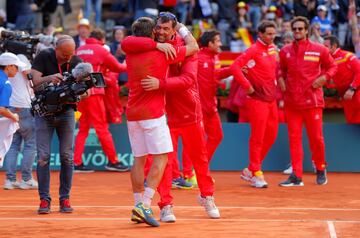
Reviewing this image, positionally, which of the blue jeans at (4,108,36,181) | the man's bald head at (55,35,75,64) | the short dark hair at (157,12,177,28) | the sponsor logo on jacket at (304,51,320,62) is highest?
the short dark hair at (157,12,177,28)

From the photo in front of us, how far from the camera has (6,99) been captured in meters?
12.4

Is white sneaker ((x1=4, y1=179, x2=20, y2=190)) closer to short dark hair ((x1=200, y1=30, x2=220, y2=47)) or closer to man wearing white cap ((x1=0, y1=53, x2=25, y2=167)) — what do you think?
man wearing white cap ((x1=0, y1=53, x2=25, y2=167))

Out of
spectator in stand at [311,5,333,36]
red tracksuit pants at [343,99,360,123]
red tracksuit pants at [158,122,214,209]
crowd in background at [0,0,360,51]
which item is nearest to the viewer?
red tracksuit pants at [158,122,214,209]

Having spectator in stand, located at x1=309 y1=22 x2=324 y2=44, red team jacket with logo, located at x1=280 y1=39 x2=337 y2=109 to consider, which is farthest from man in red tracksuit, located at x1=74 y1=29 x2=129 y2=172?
spectator in stand, located at x1=309 y1=22 x2=324 y2=44

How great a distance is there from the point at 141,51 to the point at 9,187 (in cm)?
507

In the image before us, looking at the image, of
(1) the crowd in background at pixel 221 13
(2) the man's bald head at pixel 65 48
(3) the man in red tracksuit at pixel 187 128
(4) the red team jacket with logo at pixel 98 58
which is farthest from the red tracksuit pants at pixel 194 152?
(1) the crowd in background at pixel 221 13

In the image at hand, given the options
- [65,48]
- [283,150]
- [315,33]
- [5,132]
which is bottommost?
[283,150]

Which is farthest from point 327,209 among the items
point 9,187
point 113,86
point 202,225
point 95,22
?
point 95,22

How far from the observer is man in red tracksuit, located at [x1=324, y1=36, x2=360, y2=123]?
1633cm

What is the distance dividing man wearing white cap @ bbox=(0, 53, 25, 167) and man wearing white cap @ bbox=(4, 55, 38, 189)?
1.23 meters

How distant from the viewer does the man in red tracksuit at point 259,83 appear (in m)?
14.6

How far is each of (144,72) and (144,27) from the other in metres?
0.47

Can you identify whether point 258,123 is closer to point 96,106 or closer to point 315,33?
A: point 96,106

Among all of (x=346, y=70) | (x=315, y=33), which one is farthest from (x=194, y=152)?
(x=315, y=33)
